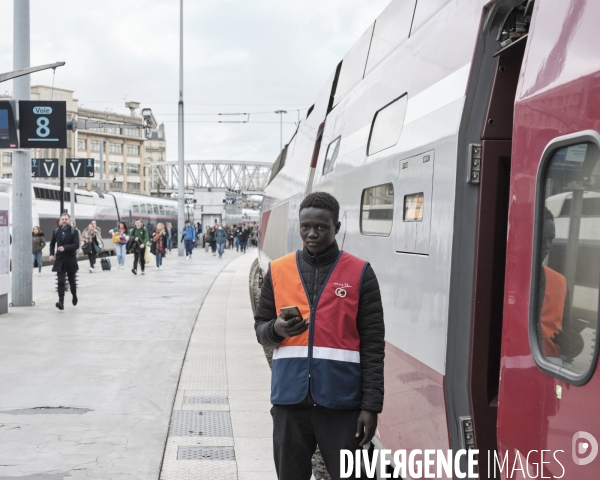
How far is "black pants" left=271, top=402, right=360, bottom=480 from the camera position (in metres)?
3.15

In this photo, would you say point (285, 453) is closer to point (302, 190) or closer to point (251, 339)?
point (302, 190)

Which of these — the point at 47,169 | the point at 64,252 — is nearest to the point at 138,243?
the point at 47,169

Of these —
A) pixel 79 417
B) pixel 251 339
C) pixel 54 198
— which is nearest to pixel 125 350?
pixel 251 339

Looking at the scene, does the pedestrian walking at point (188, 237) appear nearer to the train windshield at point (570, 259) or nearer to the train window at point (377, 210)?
the train window at point (377, 210)

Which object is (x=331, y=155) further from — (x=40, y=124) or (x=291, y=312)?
(x=40, y=124)

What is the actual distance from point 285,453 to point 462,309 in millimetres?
949

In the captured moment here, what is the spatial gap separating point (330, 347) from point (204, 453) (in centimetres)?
265

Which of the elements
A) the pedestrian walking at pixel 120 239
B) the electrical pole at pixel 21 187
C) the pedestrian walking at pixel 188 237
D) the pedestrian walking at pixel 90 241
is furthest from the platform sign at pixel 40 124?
the pedestrian walking at pixel 188 237

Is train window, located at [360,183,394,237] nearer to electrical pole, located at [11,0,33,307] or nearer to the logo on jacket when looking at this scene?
the logo on jacket

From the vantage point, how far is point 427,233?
3.66 metres

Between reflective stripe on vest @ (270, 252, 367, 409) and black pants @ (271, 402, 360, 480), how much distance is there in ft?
0.22

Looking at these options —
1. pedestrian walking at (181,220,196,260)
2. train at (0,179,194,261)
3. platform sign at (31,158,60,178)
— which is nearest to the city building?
train at (0,179,194,261)

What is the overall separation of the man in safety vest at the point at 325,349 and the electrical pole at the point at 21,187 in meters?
11.4

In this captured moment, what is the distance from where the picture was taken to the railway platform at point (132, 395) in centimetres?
520
